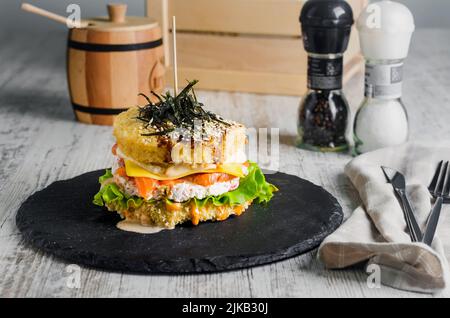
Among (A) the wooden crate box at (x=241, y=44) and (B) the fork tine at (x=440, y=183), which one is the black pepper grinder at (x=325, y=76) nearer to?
(B) the fork tine at (x=440, y=183)

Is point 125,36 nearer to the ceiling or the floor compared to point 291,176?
nearer to the ceiling

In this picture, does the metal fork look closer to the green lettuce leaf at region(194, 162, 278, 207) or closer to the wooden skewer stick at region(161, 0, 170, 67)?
the green lettuce leaf at region(194, 162, 278, 207)

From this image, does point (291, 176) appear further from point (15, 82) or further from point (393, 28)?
point (15, 82)

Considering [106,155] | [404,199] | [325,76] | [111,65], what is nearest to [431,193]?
[404,199]

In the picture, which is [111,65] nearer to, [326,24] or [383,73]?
[326,24]

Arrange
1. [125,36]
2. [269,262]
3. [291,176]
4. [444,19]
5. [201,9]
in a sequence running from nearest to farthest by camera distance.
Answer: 1. [269,262]
2. [291,176]
3. [125,36]
4. [201,9]
5. [444,19]

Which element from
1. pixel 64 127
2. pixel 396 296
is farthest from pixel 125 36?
pixel 396 296

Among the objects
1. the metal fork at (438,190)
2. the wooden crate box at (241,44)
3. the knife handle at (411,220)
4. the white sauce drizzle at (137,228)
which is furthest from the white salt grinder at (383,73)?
the white sauce drizzle at (137,228)
